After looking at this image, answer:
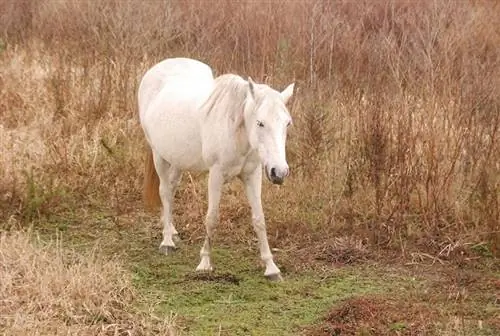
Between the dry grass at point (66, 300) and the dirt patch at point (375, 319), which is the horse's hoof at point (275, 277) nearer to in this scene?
the dirt patch at point (375, 319)

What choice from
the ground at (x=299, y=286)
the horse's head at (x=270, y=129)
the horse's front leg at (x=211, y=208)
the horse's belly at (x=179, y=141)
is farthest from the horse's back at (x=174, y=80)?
the ground at (x=299, y=286)

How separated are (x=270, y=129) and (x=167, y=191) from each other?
55.3 inches

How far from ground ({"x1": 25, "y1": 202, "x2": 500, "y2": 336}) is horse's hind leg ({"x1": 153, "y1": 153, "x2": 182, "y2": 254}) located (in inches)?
3.3

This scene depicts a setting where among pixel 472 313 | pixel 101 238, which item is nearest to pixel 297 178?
pixel 101 238

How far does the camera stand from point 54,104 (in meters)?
7.13

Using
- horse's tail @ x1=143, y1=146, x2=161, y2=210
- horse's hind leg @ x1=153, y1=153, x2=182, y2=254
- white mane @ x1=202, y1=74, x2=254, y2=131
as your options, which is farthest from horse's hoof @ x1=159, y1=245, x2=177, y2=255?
white mane @ x1=202, y1=74, x2=254, y2=131

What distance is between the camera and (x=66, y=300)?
3.85 m

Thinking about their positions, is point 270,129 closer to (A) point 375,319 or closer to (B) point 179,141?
(B) point 179,141

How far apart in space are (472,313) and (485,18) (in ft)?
17.1

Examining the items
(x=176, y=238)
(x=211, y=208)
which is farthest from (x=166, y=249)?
(x=211, y=208)

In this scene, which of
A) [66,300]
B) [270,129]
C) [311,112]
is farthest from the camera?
[311,112]

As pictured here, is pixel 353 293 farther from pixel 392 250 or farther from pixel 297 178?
pixel 297 178

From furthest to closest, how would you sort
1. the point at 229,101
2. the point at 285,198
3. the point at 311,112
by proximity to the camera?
the point at 311,112 < the point at 285,198 < the point at 229,101

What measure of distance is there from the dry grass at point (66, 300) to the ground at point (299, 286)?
17 cm
